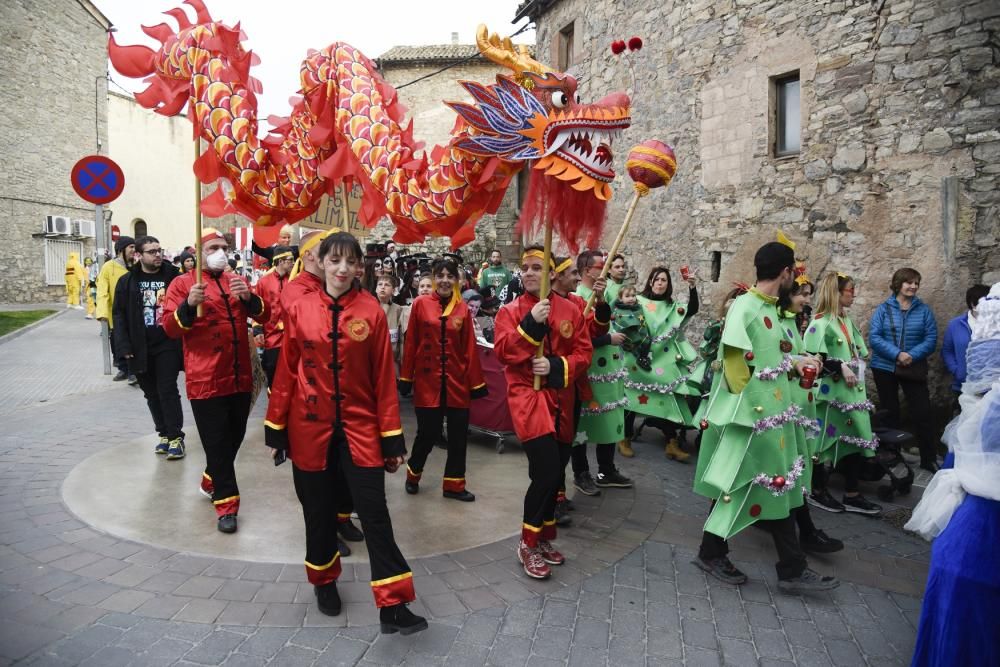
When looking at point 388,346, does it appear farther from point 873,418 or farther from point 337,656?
point 873,418

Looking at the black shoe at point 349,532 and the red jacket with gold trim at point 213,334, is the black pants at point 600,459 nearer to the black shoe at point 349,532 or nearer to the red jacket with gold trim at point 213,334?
the black shoe at point 349,532

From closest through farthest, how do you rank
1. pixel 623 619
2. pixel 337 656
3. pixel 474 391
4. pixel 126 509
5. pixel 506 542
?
pixel 337 656 → pixel 623 619 → pixel 506 542 → pixel 126 509 → pixel 474 391

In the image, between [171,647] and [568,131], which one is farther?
[568,131]

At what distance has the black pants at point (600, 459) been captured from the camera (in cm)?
543

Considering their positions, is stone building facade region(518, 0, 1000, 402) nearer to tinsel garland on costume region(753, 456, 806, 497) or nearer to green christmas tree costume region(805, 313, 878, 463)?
green christmas tree costume region(805, 313, 878, 463)

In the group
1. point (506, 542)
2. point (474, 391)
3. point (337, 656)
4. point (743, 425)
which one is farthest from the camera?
point (474, 391)

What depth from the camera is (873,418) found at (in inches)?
236

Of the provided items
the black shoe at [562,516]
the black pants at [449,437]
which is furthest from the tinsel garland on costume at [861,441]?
the black pants at [449,437]

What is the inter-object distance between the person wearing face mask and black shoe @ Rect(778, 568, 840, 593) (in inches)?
136

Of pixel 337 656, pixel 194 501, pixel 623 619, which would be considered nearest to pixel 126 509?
pixel 194 501

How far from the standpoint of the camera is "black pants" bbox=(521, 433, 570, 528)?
390 centimetres

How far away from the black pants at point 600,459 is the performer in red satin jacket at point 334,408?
2354 mm

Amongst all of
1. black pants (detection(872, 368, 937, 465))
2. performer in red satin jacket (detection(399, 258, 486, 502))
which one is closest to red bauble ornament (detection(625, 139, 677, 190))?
performer in red satin jacket (detection(399, 258, 486, 502))

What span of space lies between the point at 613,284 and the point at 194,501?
3.94 metres
